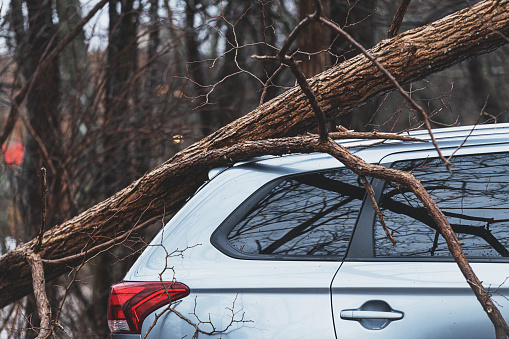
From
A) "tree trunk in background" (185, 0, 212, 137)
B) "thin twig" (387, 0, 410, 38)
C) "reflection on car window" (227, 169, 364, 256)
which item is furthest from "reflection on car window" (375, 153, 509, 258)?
"tree trunk in background" (185, 0, 212, 137)

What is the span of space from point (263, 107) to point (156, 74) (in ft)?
15.5

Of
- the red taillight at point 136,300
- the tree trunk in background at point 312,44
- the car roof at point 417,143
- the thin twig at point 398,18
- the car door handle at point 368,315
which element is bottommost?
the car door handle at point 368,315

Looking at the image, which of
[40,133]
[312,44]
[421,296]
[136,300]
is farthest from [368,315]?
[40,133]

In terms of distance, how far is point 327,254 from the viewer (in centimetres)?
224

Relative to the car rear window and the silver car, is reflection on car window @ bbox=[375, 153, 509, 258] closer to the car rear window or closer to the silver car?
the silver car

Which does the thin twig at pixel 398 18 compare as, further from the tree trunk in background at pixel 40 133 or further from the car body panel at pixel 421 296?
the tree trunk in background at pixel 40 133

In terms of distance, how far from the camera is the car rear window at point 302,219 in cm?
228

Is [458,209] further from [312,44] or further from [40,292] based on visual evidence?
[312,44]

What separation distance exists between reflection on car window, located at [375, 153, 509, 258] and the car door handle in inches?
9.1

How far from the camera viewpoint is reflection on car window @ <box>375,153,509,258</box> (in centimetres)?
210

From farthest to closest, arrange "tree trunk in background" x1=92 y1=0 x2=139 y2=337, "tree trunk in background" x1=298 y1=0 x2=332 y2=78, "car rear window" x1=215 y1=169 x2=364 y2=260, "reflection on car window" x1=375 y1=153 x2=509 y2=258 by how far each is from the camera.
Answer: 1. "tree trunk in background" x1=92 y1=0 x2=139 y2=337
2. "tree trunk in background" x1=298 y1=0 x2=332 y2=78
3. "car rear window" x1=215 y1=169 x2=364 y2=260
4. "reflection on car window" x1=375 y1=153 x2=509 y2=258

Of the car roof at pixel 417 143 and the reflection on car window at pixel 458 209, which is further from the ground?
the car roof at pixel 417 143

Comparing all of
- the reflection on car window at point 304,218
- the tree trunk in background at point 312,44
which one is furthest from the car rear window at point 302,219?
the tree trunk in background at point 312,44

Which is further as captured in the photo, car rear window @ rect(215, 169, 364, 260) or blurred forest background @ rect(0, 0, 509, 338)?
blurred forest background @ rect(0, 0, 509, 338)
